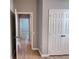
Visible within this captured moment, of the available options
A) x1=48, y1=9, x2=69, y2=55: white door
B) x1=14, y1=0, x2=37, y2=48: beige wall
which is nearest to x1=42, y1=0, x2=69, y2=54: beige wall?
x1=48, y1=9, x2=69, y2=55: white door

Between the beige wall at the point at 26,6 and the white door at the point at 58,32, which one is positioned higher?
the beige wall at the point at 26,6

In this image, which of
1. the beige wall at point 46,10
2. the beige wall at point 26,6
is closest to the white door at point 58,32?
the beige wall at point 46,10

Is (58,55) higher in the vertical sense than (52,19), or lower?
lower

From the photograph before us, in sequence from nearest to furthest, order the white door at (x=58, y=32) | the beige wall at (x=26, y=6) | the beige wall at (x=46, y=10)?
1. the beige wall at (x=46, y=10)
2. the white door at (x=58, y=32)
3. the beige wall at (x=26, y=6)

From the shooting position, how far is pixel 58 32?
6258 millimetres

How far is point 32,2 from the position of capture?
7.54 metres

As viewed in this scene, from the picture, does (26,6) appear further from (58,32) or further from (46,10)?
(58,32)

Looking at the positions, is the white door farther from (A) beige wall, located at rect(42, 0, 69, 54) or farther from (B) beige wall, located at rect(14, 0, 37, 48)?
(B) beige wall, located at rect(14, 0, 37, 48)

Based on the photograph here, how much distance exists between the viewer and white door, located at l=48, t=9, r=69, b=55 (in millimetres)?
6191

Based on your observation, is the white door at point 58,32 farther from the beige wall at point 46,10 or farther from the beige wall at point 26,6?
the beige wall at point 26,6

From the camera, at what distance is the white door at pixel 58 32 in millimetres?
6191
